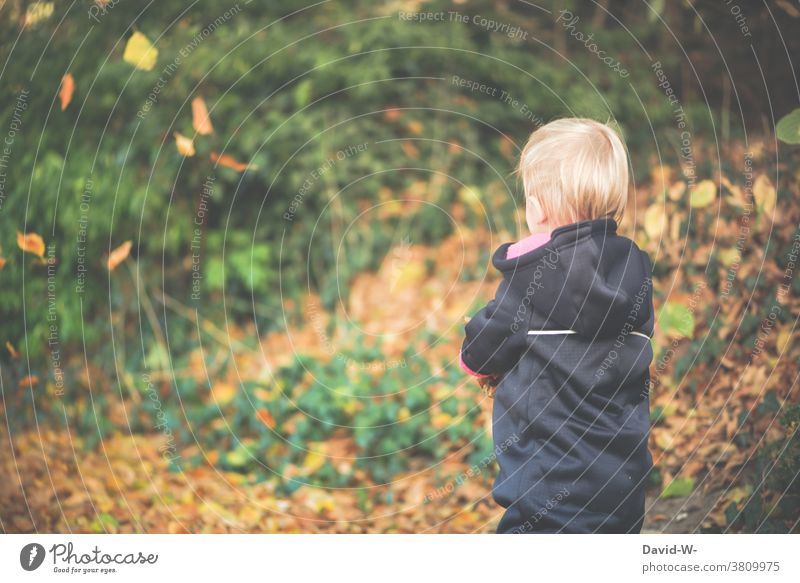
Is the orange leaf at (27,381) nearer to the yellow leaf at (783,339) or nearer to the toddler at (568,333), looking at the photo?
the toddler at (568,333)

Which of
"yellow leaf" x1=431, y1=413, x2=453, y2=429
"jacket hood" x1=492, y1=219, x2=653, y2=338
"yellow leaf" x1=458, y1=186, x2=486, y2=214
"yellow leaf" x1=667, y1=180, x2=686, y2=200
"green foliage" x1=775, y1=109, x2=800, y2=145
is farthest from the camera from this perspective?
"yellow leaf" x1=458, y1=186, x2=486, y2=214

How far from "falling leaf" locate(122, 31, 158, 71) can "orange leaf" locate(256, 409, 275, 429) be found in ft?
5.91

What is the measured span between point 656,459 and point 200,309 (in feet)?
9.23

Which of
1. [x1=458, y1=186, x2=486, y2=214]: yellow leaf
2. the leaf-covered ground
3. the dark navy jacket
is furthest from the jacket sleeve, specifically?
[x1=458, y1=186, x2=486, y2=214]: yellow leaf

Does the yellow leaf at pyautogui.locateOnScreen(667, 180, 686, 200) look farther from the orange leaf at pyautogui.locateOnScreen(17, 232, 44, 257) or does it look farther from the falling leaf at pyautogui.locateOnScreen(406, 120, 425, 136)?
the orange leaf at pyautogui.locateOnScreen(17, 232, 44, 257)

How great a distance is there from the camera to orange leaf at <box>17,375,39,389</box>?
327cm

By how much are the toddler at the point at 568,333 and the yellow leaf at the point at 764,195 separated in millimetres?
1502

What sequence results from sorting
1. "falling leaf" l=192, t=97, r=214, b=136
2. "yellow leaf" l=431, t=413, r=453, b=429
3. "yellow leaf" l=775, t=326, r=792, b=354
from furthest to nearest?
"falling leaf" l=192, t=97, r=214, b=136 < "yellow leaf" l=431, t=413, r=453, b=429 < "yellow leaf" l=775, t=326, r=792, b=354

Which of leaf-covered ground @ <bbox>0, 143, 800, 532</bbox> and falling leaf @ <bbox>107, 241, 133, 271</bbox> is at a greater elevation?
falling leaf @ <bbox>107, 241, 133, 271</bbox>

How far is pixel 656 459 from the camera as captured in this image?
3.23m

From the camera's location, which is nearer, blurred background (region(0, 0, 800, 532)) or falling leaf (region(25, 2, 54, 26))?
falling leaf (region(25, 2, 54, 26))

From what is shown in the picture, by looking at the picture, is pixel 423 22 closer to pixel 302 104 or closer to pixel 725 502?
pixel 302 104

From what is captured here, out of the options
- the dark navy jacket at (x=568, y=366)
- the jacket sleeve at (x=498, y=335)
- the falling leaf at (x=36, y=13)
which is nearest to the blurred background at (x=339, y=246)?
the falling leaf at (x=36, y=13)

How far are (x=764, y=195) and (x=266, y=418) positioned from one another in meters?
2.54
